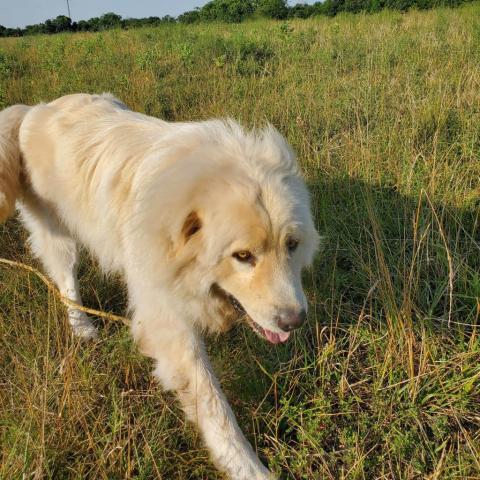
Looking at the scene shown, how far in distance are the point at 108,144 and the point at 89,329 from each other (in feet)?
3.73

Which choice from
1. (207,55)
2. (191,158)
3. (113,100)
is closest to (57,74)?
(207,55)

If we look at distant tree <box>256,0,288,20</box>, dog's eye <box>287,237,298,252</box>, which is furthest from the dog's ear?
distant tree <box>256,0,288,20</box>

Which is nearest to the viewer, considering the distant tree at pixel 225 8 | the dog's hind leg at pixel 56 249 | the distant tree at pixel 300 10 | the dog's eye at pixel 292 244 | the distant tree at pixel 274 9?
the dog's eye at pixel 292 244

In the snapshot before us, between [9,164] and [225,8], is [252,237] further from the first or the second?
[225,8]

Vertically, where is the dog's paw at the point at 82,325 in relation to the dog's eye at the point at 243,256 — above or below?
below

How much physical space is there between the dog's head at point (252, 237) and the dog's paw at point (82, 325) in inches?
46.1

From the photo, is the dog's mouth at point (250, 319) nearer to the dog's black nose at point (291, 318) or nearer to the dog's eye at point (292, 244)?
the dog's black nose at point (291, 318)

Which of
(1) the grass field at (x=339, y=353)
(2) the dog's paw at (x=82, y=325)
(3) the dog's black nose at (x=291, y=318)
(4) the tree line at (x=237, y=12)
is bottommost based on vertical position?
(2) the dog's paw at (x=82, y=325)

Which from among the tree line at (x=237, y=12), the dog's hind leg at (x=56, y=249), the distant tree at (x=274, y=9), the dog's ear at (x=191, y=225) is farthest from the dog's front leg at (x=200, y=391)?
the distant tree at (x=274, y=9)

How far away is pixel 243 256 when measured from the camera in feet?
5.90

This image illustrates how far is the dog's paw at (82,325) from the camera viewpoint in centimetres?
273

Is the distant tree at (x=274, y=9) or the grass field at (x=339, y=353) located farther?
the distant tree at (x=274, y=9)

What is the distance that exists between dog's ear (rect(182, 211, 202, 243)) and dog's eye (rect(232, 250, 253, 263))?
0.63 ft

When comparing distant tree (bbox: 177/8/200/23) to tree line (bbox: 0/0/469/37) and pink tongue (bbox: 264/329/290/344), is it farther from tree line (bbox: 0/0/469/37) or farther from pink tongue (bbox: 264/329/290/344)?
pink tongue (bbox: 264/329/290/344)
